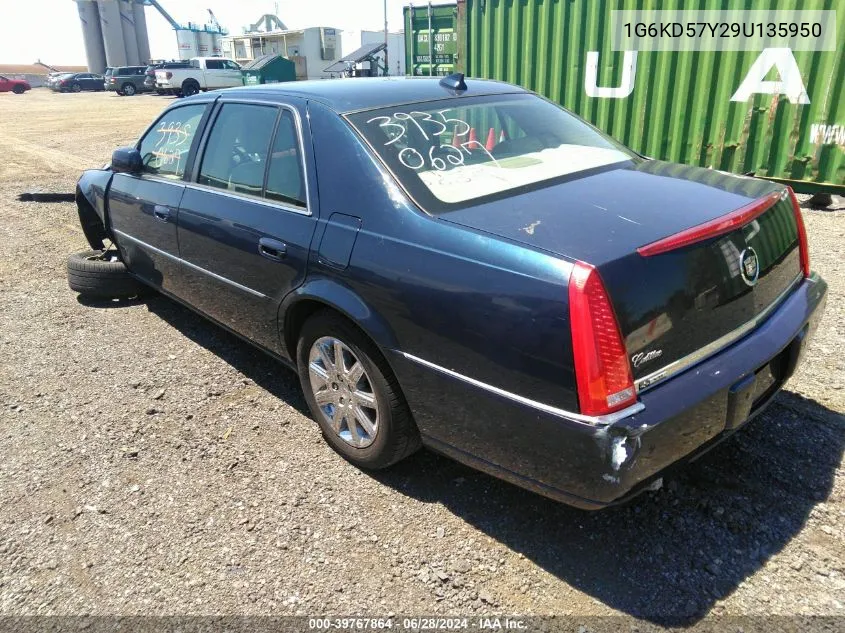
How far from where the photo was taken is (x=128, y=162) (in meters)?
4.36

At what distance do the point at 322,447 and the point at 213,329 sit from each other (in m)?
1.92

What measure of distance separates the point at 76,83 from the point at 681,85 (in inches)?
2092

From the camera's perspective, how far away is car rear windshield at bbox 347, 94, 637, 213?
2.59 meters

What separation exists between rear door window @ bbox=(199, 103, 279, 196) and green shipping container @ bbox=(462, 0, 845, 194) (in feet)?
17.3

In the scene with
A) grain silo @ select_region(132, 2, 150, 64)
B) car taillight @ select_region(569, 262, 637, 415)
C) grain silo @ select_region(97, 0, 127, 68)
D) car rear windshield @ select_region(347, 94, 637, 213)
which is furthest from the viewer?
grain silo @ select_region(132, 2, 150, 64)

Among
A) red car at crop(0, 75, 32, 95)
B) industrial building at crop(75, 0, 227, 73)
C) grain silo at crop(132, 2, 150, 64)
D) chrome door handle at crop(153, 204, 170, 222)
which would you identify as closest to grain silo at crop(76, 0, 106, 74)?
industrial building at crop(75, 0, 227, 73)

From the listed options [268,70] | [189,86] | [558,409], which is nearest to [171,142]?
[558,409]

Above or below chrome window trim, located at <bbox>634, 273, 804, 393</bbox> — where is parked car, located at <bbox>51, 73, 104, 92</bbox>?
above

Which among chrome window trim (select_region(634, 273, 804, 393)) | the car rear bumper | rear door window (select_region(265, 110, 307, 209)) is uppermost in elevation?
rear door window (select_region(265, 110, 307, 209))

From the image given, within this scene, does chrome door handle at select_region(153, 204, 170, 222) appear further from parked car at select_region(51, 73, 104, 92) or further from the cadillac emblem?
parked car at select_region(51, 73, 104, 92)

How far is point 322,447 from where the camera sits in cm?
317

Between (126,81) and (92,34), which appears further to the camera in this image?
(92,34)

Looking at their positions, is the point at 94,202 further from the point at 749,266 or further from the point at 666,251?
the point at 749,266

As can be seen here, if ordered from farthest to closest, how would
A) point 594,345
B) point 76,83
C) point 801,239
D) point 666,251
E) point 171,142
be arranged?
point 76,83 → point 171,142 → point 801,239 → point 666,251 → point 594,345
